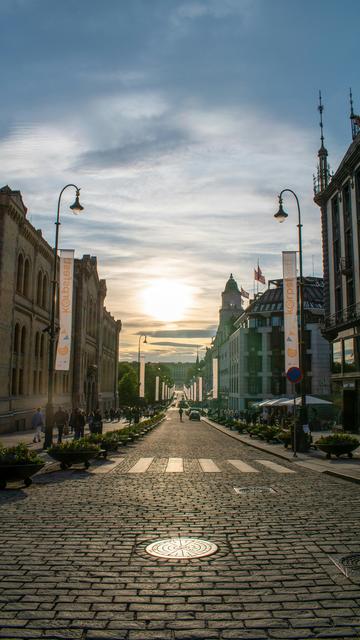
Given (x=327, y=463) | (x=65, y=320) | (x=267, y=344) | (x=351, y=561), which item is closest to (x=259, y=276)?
(x=267, y=344)

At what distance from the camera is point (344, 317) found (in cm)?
3466

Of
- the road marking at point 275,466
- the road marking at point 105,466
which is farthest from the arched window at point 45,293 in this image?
the road marking at point 275,466

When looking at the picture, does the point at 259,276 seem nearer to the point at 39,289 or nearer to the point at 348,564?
the point at 39,289

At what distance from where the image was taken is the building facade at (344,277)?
33.1 m

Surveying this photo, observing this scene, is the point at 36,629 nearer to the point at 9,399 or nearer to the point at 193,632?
the point at 193,632

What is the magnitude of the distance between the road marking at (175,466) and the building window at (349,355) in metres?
18.1

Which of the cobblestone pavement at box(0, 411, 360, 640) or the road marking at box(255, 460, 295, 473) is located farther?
the road marking at box(255, 460, 295, 473)

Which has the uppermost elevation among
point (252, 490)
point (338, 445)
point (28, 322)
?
point (28, 322)

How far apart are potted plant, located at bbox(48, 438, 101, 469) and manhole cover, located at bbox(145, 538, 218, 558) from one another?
8.40 m

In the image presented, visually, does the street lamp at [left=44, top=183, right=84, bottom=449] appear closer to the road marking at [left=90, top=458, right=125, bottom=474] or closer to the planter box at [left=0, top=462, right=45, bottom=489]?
the road marking at [left=90, top=458, right=125, bottom=474]

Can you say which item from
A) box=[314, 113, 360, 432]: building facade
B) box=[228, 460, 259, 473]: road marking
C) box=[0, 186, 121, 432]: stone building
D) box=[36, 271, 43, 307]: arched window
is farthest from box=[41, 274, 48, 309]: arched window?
box=[228, 460, 259, 473]: road marking

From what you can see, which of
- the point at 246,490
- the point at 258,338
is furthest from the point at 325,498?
the point at 258,338

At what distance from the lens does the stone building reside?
104ft

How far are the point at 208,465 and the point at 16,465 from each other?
6799 mm
